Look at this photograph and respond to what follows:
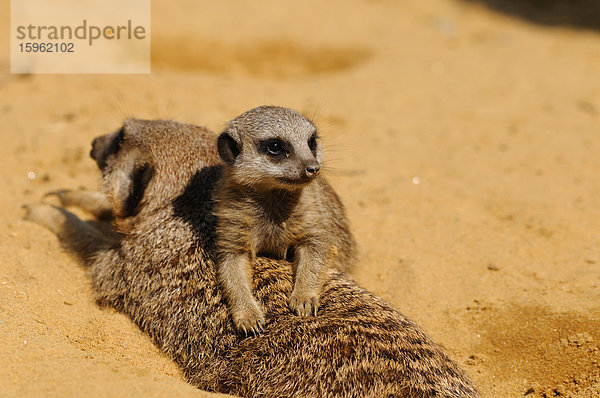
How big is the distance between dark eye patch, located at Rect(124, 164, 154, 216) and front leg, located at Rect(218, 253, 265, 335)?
1.01 meters

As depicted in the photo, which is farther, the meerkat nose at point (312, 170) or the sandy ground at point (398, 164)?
the sandy ground at point (398, 164)

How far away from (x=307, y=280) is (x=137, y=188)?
4.91ft

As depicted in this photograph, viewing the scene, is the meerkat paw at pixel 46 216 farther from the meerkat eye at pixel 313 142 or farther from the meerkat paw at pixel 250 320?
the meerkat eye at pixel 313 142

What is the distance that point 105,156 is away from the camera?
14.8 feet

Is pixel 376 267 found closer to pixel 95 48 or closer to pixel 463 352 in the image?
pixel 463 352

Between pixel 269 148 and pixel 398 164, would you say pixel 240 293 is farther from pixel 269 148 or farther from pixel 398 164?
pixel 398 164

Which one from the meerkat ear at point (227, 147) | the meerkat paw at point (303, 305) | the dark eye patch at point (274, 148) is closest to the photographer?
the meerkat paw at point (303, 305)

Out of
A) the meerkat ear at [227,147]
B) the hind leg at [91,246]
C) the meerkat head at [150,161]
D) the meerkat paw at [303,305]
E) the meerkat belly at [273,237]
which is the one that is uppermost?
the meerkat ear at [227,147]

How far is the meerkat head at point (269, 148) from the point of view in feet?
11.3

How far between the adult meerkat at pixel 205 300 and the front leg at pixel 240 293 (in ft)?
0.23

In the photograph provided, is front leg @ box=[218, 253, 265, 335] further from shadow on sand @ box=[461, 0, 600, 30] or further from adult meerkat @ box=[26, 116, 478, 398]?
shadow on sand @ box=[461, 0, 600, 30]

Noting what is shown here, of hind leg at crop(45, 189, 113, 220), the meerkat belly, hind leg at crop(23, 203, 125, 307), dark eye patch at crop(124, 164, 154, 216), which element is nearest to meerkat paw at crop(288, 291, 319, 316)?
the meerkat belly

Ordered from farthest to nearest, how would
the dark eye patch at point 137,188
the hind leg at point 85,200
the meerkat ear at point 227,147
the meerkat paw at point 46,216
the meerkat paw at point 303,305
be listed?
the hind leg at point 85,200 → the meerkat paw at point 46,216 → the dark eye patch at point 137,188 → the meerkat ear at point 227,147 → the meerkat paw at point 303,305

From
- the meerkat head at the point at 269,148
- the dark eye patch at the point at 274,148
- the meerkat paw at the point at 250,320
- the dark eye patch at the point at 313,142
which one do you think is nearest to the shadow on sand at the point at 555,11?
the dark eye patch at the point at 313,142
